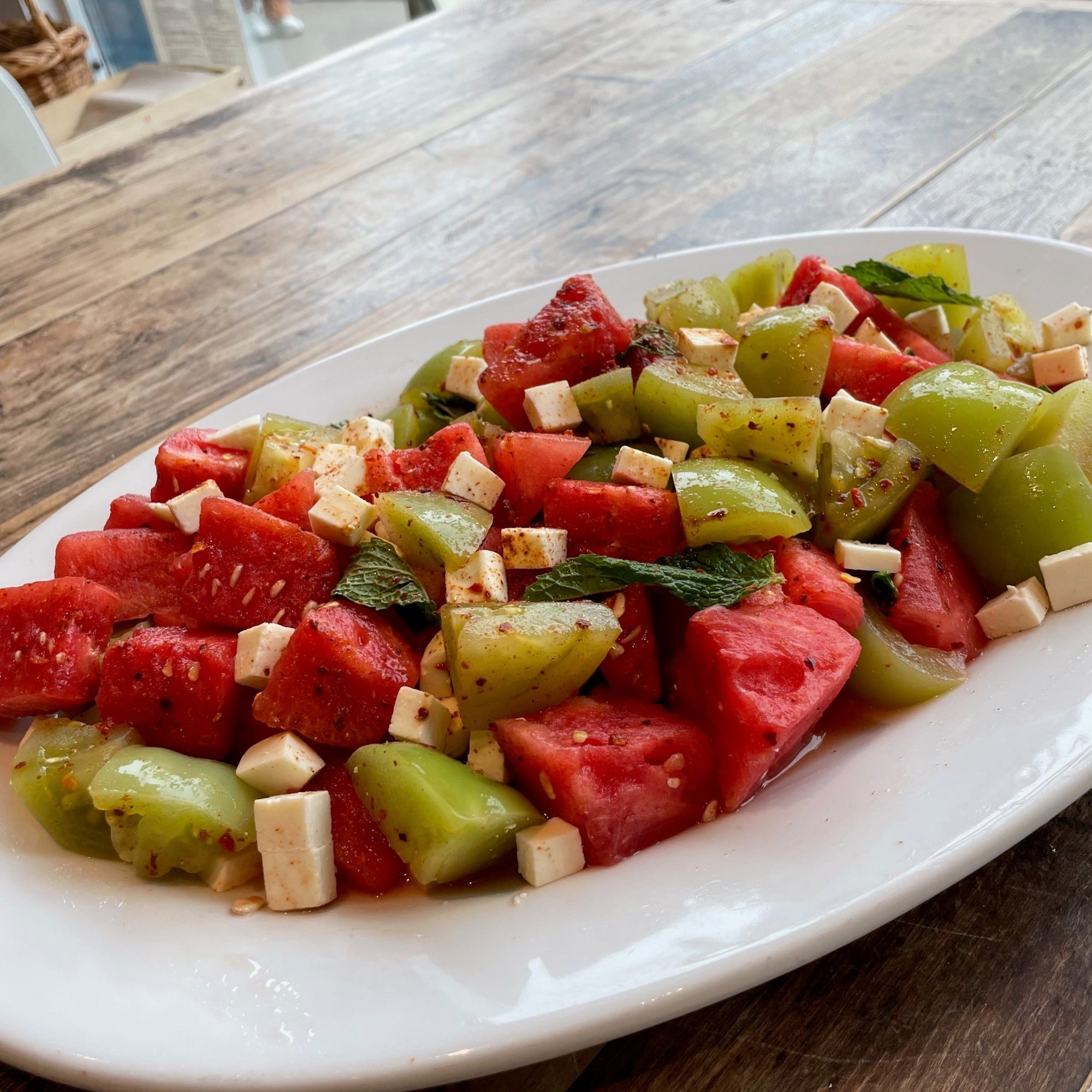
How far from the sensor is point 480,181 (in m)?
3.49

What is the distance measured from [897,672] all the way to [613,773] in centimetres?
40

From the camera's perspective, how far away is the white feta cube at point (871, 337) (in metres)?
1.79

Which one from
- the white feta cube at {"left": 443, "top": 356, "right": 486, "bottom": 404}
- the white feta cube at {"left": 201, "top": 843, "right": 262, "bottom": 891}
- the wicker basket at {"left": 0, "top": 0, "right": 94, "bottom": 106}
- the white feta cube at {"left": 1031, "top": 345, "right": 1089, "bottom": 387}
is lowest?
the white feta cube at {"left": 201, "top": 843, "right": 262, "bottom": 891}

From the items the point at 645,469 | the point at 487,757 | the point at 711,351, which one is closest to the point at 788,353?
the point at 711,351

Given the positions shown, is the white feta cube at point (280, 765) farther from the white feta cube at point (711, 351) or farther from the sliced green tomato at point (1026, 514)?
the sliced green tomato at point (1026, 514)

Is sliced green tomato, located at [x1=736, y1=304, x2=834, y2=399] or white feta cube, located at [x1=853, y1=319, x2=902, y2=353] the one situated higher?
sliced green tomato, located at [x1=736, y1=304, x2=834, y2=399]

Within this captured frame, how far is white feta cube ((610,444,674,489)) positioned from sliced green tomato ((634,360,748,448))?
0.38 ft

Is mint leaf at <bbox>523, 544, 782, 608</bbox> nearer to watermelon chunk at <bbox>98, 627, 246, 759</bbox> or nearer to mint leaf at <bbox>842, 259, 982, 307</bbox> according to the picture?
watermelon chunk at <bbox>98, 627, 246, 759</bbox>

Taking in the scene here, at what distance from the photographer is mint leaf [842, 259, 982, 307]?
189 centimetres

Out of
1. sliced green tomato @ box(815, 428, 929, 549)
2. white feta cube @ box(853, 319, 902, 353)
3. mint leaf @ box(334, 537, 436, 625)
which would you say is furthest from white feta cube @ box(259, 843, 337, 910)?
white feta cube @ box(853, 319, 902, 353)

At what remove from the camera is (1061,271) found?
78.2 inches

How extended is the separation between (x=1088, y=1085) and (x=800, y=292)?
1.34 m

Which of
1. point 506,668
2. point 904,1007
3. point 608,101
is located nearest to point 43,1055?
point 506,668

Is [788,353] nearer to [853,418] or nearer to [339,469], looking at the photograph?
[853,418]
